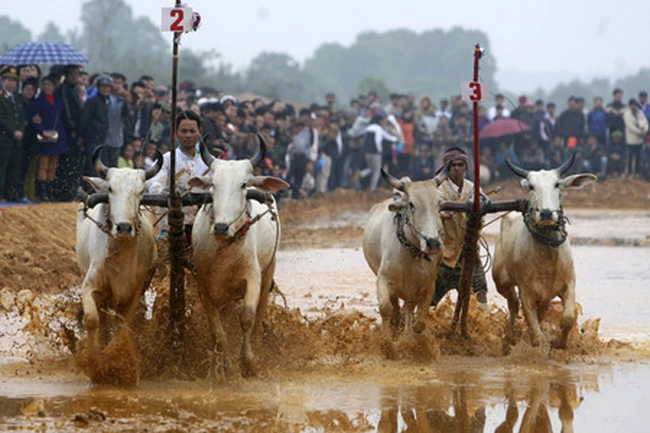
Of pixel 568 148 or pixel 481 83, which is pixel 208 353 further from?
pixel 568 148

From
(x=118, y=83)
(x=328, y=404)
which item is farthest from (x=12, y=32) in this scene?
(x=328, y=404)

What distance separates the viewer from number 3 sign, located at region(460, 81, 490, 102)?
9.61m

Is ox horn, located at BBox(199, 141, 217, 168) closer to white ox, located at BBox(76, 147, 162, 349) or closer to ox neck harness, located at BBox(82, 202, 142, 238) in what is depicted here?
white ox, located at BBox(76, 147, 162, 349)

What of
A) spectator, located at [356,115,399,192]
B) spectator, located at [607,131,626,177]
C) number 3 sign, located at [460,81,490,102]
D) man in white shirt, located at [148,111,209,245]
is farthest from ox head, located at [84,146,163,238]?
spectator, located at [607,131,626,177]

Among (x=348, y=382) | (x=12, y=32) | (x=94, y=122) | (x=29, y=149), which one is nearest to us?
(x=348, y=382)

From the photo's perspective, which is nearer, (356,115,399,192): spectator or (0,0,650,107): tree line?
(356,115,399,192): spectator

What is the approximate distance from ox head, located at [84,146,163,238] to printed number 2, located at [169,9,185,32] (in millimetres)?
931

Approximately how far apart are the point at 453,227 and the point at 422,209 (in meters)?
1.19

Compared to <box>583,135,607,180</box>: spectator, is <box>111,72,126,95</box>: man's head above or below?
above

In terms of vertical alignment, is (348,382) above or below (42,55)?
below

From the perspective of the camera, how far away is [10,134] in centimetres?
1535

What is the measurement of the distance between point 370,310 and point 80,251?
3.88 meters

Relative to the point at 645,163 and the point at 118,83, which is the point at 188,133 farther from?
the point at 645,163

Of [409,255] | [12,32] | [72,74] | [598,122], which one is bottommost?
[409,255]
